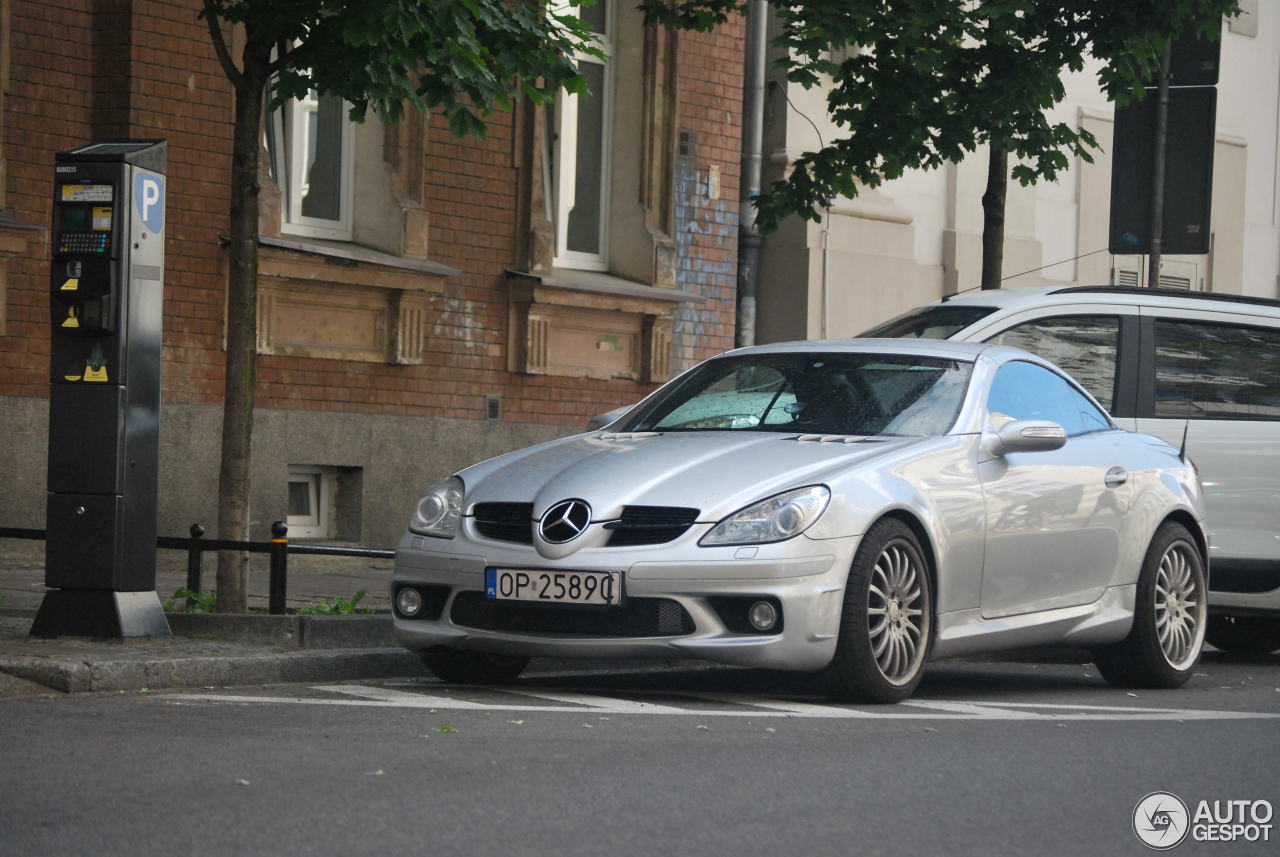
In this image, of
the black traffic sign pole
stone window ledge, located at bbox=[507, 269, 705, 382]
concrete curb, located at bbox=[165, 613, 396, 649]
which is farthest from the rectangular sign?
the black traffic sign pole

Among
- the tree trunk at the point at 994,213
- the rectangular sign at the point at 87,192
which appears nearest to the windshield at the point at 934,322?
the tree trunk at the point at 994,213

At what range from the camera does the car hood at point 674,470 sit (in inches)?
303

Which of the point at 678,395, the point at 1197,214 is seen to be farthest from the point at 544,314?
the point at 678,395

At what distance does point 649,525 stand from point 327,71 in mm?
3527

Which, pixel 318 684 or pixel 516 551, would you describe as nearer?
pixel 516 551

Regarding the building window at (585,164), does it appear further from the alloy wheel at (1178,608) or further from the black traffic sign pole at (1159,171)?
the alloy wheel at (1178,608)

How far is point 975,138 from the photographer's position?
13.9m

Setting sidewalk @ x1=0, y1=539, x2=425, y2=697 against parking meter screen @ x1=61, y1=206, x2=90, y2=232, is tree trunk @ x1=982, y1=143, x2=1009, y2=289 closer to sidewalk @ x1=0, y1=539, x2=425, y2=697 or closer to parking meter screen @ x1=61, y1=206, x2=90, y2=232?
sidewalk @ x1=0, y1=539, x2=425, y2=697

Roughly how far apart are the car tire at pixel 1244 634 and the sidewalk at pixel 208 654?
4956 millimetres

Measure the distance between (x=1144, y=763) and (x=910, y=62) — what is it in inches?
318

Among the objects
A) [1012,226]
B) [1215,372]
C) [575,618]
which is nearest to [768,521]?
[575,618]

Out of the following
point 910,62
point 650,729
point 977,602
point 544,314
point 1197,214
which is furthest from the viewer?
point 544,314

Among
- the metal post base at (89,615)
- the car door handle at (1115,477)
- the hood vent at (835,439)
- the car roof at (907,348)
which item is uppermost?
the car roof at (907,348)

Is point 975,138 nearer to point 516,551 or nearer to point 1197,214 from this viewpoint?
point 1197,214
